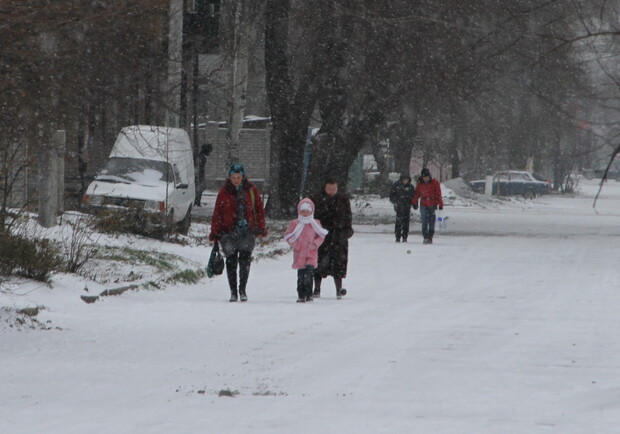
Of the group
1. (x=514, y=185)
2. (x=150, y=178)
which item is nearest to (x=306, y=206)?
(x=150, y=178)

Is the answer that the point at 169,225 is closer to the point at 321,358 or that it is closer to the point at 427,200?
the point at 427,200

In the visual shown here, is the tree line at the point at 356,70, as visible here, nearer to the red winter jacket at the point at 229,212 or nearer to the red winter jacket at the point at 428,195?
the red winter jacket at the point at 229,212

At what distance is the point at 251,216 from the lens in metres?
15.2

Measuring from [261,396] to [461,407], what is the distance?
1383 millimetres

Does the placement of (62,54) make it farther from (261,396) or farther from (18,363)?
(261,396)

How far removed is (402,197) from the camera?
2775 cm

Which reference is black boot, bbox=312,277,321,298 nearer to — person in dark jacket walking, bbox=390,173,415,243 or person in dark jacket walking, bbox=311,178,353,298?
person in dark jacket walking, bbox=311,178,353,298

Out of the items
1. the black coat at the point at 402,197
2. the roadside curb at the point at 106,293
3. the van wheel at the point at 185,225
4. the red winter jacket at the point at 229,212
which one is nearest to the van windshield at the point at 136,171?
the van wheel at the point at 185,225

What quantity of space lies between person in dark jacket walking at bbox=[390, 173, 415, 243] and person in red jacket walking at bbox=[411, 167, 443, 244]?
0.28 meters

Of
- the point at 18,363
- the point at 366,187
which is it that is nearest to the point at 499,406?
the point at 18,363

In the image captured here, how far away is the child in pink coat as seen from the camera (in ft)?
50.3

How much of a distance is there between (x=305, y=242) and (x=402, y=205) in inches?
484

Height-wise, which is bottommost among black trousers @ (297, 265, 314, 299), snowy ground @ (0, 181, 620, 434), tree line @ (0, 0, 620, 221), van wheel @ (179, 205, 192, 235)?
snowy ground @ (0, 181, 620, 434)

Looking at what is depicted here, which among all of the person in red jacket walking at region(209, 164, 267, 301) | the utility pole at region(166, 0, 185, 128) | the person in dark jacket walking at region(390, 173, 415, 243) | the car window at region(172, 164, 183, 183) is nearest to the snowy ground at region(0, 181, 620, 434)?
the person in red jacket walking at region(209, 164, 267, 301)
